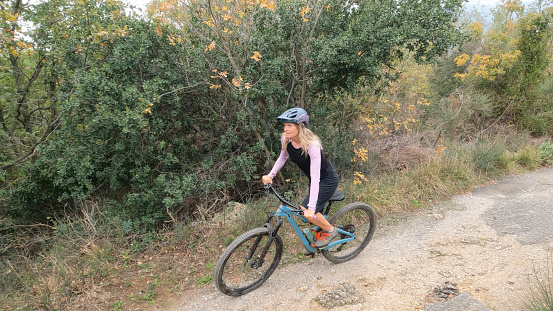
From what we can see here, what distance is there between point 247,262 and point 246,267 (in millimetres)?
214

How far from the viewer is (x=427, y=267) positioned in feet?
12.7

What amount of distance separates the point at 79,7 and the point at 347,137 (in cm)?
544

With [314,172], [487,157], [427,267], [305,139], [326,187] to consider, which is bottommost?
[427,267]

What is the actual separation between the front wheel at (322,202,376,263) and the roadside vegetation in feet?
1.92

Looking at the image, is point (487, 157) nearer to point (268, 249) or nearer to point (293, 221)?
point (293, 221)

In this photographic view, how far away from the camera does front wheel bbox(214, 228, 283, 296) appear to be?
10.8ft

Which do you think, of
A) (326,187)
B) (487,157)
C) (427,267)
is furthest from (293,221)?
(487,157)

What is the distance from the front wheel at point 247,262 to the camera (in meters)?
3.28

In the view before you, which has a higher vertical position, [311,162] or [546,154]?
[311,162]

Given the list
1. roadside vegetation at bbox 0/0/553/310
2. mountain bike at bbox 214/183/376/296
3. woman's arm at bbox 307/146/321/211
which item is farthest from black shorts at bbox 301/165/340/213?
roadside vegetation at bbox 0/0/553/310

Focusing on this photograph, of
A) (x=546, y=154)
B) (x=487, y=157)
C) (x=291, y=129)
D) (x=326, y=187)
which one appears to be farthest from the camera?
(x=546, y=154)

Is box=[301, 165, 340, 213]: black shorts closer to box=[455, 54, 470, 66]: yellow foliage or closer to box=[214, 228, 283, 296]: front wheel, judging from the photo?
box=[214, 228, 283, 296]: front wheel

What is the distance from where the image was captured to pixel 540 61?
862 centimetres

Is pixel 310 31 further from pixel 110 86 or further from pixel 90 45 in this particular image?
pixel 90 45
